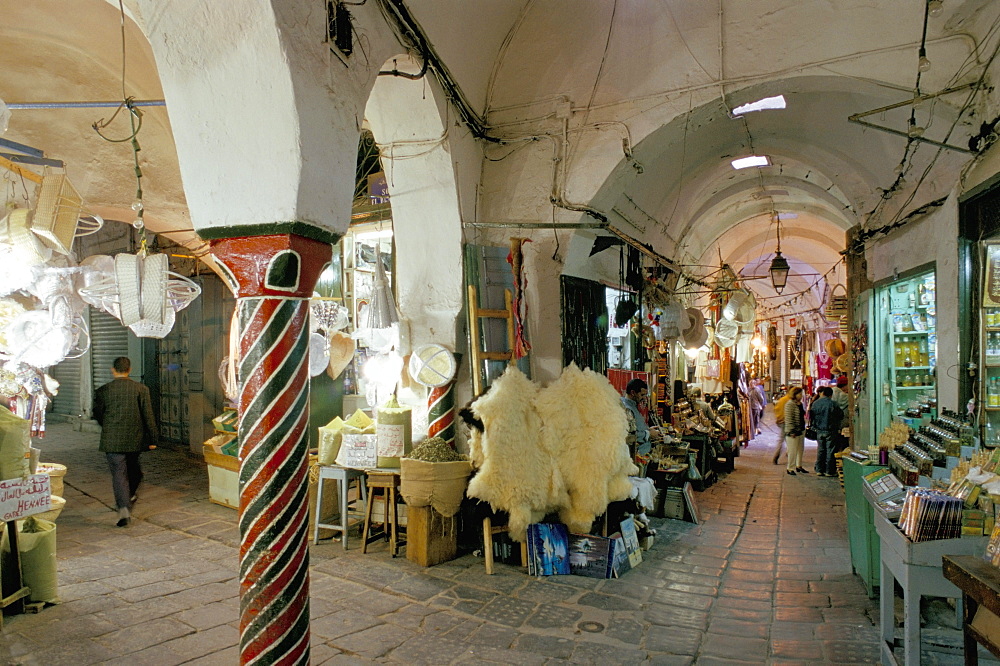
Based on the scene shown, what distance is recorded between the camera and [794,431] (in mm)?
10922

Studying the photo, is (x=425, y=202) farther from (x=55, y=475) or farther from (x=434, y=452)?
(x=55, y=475)

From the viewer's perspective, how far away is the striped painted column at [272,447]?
3.43m

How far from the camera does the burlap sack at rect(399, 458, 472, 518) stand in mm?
5656

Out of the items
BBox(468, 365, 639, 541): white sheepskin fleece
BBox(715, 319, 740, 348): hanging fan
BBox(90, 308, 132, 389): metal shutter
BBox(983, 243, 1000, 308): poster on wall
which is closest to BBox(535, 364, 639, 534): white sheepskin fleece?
BBox(468, 365, 639, 541): white sheepskin fleece

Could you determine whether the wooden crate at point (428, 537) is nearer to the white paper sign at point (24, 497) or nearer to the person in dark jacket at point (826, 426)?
the white paper sign at point (24, 497)

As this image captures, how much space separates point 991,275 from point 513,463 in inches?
169

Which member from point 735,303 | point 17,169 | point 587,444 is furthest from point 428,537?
point 735,303

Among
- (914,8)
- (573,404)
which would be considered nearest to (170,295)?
(573,404)

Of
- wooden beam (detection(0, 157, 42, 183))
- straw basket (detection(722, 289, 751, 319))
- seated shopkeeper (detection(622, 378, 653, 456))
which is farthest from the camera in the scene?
straw basket (detection(722, 289, 751, 319))

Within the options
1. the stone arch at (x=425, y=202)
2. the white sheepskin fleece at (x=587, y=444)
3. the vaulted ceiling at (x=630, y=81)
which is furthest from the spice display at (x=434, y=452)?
the vaulted ceiling at (x=630, y=81)

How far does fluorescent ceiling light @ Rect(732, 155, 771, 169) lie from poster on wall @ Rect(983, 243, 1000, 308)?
17.6ft

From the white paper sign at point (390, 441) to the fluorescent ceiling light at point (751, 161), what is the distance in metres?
7.34

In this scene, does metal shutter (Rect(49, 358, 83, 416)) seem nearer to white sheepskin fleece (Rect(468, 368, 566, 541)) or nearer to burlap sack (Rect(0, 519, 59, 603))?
burlap sack (Rect(0, 519, 59, 603))

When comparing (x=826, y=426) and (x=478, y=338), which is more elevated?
(x=478, y=338)
